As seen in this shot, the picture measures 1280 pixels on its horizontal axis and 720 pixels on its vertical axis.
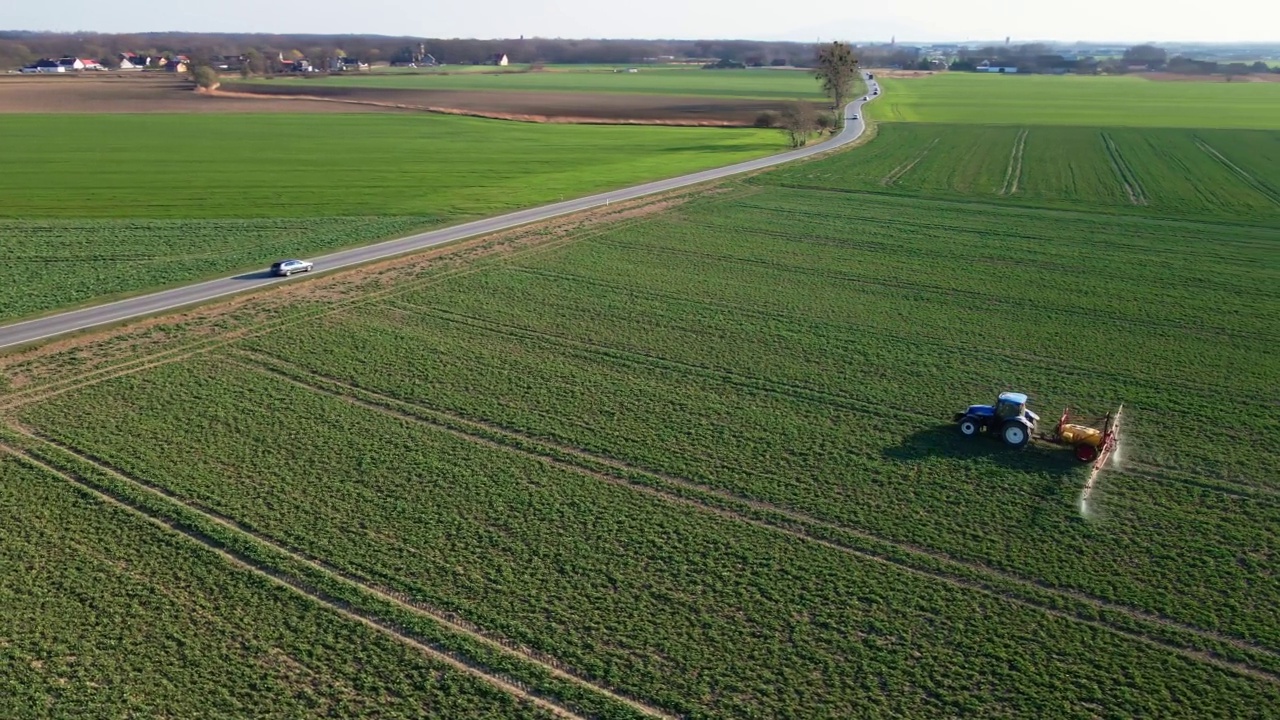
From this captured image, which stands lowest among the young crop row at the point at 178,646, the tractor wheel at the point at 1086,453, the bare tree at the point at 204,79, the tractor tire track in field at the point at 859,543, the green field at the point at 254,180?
the young crop row at the point at 178,646

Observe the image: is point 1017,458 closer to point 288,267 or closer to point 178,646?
point 178,646

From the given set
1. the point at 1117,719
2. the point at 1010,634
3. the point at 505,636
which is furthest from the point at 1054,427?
the point at 505,636

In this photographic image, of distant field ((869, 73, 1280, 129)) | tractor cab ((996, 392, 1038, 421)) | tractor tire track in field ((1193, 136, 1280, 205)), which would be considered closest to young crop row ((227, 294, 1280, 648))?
tractor cab ((996, 392, 1038, 421))

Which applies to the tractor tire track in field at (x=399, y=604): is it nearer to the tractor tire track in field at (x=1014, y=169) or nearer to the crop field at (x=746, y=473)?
the crop field at (x=746, y=473)

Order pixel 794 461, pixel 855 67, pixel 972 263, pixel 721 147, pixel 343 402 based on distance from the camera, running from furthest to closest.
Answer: pixel 855 67 < pixel 721 147 < pixel 972 263 < pixel 343 402 < pixel 794 461

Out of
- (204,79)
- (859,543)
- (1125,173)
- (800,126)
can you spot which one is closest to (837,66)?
(800,126)

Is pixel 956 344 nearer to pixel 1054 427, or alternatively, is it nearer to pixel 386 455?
pixel 1054 427

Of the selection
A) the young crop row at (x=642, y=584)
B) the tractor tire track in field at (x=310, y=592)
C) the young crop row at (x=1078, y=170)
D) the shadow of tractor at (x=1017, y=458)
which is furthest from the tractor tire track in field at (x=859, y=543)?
the young crop row at (x=1078, y=170)
